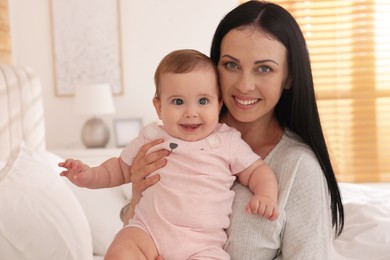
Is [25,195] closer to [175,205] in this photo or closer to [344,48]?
[175,205]

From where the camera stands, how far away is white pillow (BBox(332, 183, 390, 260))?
81.4 inches

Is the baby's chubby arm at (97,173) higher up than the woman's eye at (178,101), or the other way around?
the woman's eye at (178,101)

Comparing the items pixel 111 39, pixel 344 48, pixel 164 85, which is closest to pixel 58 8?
pixel 111 39

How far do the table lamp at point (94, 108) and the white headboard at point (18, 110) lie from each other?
1002 mm

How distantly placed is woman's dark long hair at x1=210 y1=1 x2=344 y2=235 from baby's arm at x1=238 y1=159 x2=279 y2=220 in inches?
6.6

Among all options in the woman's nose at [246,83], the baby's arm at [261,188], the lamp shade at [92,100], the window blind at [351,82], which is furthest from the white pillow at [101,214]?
the window blind at [351,82]

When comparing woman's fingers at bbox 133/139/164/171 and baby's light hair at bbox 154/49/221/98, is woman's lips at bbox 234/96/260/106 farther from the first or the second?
woman's fingers at bbox 133/139/164/171

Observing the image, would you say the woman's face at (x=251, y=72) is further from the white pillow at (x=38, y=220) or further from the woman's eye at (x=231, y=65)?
the white pillow at (x=38, y=220)

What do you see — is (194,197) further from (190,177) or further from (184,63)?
(184,63)

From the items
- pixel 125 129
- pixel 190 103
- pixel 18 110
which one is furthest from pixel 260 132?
pixel 125 129

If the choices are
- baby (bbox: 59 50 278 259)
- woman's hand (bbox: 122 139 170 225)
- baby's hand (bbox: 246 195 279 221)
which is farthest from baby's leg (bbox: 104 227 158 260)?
baby's hand (bbox: 246 195 279 221)

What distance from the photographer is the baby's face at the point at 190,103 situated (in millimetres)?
1403

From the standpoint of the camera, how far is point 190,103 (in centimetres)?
141

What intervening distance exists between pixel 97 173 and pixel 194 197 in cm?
32
